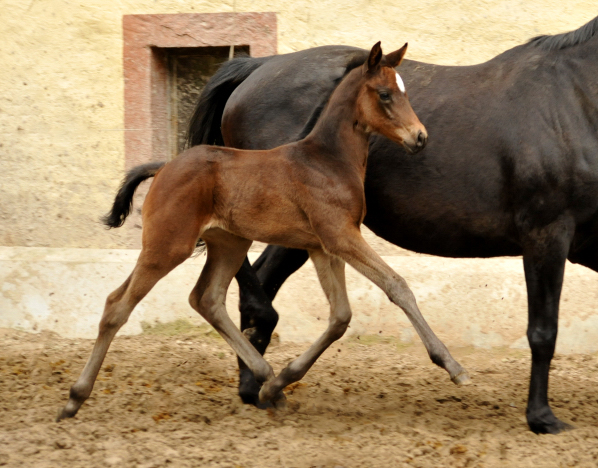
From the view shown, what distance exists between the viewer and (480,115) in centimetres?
395

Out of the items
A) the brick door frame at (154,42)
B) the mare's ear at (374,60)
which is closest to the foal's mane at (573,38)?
the mare's ear at (374,60)

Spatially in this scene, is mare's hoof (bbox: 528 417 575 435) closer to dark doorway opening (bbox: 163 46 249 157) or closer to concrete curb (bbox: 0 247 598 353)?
concrete curb (bbox: 0 247 598 353)

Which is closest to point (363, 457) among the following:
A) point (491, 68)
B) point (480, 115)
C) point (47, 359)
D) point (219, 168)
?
point (219, 168)

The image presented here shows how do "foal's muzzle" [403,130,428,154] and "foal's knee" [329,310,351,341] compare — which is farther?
"foal's knee" [329,310,351,341]

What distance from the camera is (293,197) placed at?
3529 millimetres

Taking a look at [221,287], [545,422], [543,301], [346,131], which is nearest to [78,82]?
[221,287]

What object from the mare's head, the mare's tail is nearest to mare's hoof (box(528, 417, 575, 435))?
the mare's head

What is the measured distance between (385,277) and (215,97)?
1.86 m

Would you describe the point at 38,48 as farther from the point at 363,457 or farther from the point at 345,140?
the point at 363,457

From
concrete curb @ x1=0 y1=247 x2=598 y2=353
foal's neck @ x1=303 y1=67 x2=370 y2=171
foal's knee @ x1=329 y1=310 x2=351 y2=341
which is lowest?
concrete curb @ x1=0 y1=247 x2=598 y2=353

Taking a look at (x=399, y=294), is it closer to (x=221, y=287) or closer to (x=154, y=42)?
(x=221, y=287)

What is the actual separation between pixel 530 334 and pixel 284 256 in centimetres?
144

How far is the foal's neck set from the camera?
141 inches

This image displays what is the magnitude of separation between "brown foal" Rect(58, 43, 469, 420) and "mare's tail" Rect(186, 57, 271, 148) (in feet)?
3.55
